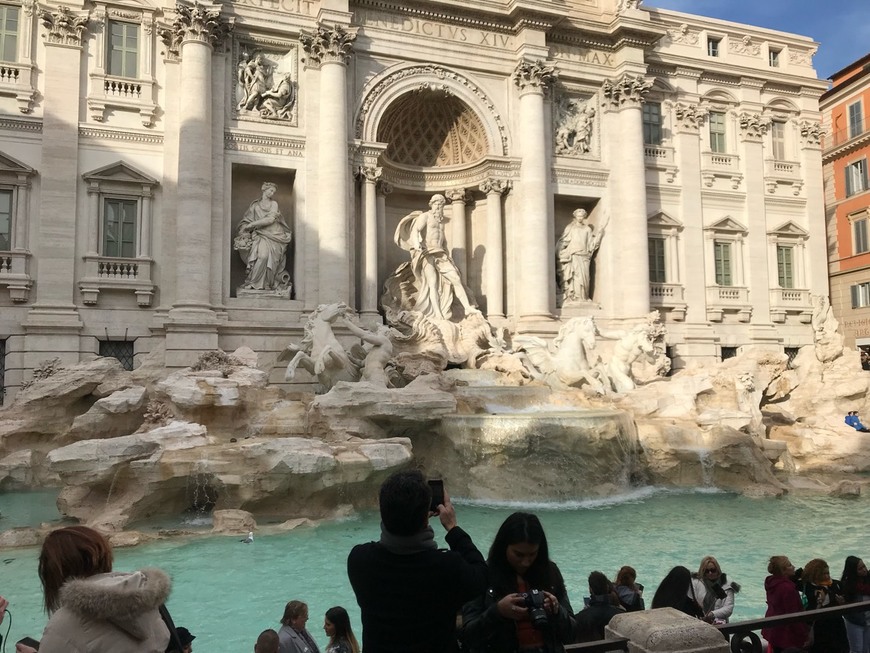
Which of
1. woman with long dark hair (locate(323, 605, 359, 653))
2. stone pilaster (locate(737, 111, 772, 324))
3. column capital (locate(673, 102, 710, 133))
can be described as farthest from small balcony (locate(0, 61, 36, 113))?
stone pilaster (locate(737, 111, 772, 324))

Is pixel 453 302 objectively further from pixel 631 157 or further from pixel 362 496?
pixel 362 496

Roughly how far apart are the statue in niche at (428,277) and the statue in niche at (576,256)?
3.52m

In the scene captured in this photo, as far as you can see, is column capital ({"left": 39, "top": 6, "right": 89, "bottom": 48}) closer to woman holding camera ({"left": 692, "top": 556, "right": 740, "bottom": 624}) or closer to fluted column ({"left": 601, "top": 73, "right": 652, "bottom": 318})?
fluted column ({"left": 601, "top": 73, "right": 652, "bottom": 318})

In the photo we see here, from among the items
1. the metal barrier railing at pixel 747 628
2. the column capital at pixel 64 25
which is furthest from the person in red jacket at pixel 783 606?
the column capital at pixel 64 25

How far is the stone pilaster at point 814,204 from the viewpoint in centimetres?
2239

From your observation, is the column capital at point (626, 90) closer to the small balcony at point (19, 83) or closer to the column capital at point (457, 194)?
the column capital at point (457, 194)

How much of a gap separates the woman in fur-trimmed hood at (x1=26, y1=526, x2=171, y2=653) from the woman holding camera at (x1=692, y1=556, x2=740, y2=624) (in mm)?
3961

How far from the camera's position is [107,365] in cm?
1340

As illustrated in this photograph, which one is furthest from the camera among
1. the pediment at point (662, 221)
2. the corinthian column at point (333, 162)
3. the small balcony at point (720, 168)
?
the small balcony at point (720, 168)

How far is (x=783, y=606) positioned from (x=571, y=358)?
10719 millimetres

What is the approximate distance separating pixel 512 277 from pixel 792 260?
10261mm

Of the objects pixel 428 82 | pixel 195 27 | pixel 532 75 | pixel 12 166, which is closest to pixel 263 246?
pixel 195 27

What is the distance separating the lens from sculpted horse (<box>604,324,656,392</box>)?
15.2 meters

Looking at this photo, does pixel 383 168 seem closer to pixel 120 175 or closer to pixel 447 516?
pixel 120 175
